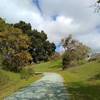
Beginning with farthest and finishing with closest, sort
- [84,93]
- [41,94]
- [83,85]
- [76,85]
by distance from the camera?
[76,85], [83,85], [84,93], [41,94]

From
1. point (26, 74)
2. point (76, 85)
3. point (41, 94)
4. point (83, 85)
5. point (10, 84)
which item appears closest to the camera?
point (41, 94)

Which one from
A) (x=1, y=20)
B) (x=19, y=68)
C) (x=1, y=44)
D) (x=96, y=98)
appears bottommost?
(x=96, y=98)

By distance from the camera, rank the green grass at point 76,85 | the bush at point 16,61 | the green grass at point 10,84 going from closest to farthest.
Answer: the green grass at point 76,85 → the green grass at point 10,84 → the bush at point 16,61

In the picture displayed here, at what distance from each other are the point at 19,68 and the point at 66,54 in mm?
19997

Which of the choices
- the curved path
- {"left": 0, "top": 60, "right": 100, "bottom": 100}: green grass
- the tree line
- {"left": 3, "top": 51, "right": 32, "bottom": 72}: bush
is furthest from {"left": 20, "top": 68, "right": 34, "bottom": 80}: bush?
the curved path

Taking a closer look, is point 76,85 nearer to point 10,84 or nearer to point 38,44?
point 10,84

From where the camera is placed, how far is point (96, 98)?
17656 millimetres

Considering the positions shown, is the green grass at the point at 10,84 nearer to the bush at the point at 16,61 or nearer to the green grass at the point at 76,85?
the green grass at the point at 76,85

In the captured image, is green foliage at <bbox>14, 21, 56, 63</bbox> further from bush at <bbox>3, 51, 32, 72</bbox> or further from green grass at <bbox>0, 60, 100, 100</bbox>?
green grass at <bbox>0, 60, 100, 100</bbox>

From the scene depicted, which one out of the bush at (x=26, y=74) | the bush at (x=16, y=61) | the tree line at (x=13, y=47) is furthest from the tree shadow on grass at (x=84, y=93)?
the bush at (x=16, y=61)

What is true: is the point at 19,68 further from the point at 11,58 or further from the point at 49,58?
the point at 49,58

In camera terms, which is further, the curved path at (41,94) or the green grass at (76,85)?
the green grass at (76,85)

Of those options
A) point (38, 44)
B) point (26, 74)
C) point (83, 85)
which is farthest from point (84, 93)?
point (38, 44)

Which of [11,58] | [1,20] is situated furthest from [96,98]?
[11,58]
